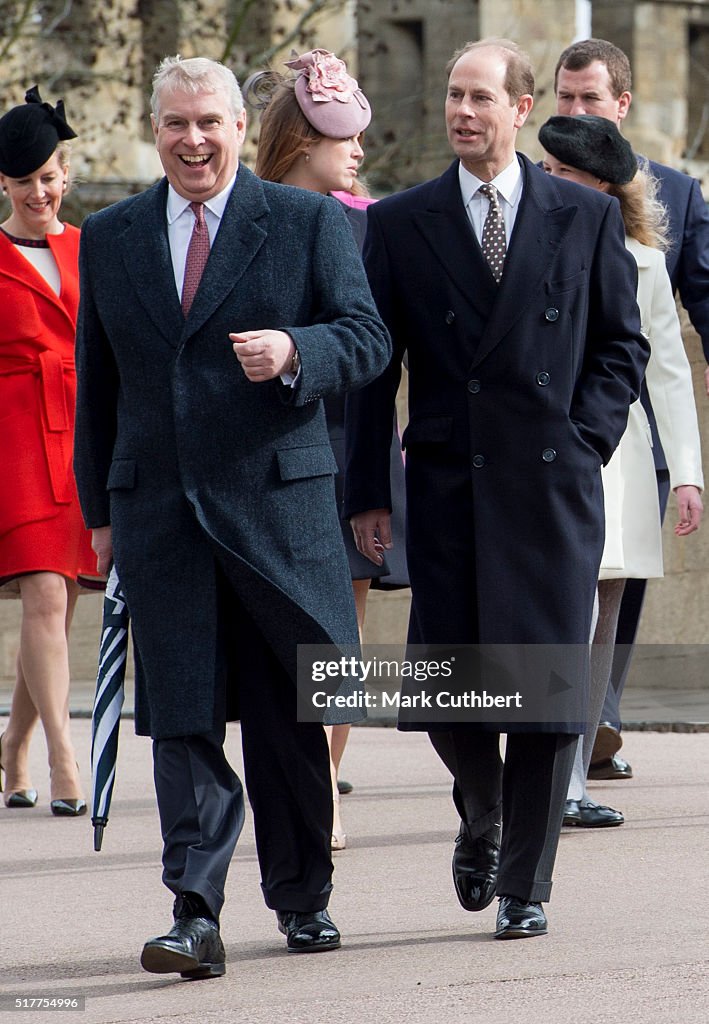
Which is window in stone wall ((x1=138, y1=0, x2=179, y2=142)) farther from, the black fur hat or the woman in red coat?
the black fur hat

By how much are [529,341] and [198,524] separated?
0.88 meters

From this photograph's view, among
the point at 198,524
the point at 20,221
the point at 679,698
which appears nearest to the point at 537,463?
the point at 198,524

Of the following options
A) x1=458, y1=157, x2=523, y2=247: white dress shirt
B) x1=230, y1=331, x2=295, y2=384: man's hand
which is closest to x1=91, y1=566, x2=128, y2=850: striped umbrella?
x1=230, y1=331, x2=295, y2=384: man's hand

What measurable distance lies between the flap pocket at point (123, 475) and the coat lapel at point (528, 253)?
2.72 feet

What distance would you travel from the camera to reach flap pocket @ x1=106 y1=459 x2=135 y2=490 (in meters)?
4.88

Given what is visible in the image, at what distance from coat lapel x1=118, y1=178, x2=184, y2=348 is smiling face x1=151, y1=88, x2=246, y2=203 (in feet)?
0.27

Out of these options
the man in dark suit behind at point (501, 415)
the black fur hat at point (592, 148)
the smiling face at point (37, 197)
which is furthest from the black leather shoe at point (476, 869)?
the smiling face at point (37, 197)

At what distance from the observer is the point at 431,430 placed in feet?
17.1

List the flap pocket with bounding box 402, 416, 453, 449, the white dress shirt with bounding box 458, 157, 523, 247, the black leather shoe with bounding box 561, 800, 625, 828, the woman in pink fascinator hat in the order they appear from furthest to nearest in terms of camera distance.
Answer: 1. the black leather shoe with bounding box 561, 800, 625, 828
2. the woman in pink fascinator hat
3. the white dress shirt with bounding box 458, 157, 523, 247
4. the flap pocket with bounding box 402, 416, 453, 449

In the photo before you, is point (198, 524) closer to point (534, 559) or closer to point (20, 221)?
point (534, 559)

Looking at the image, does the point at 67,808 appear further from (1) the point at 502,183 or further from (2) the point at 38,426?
(1) the point at 502,183

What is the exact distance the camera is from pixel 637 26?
48.6 meters

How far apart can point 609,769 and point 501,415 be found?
2914 mm

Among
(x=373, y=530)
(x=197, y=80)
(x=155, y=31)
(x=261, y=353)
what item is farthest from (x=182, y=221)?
(x=155, y=31)
